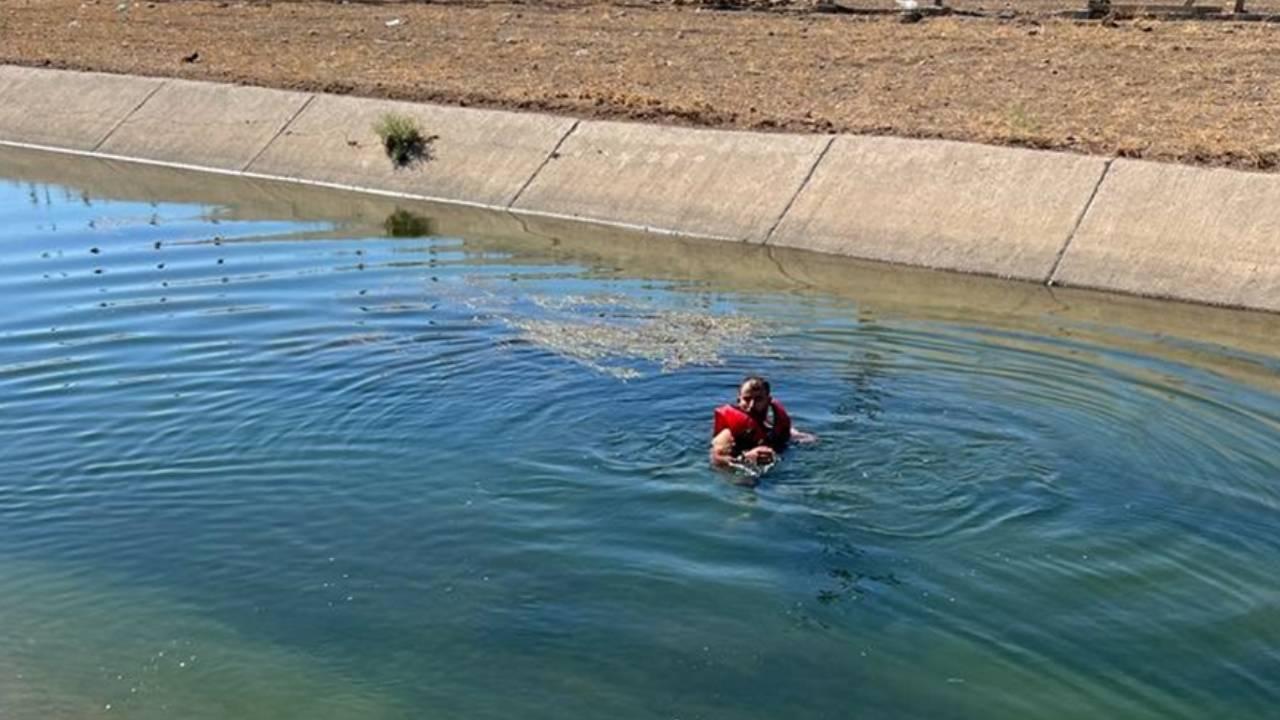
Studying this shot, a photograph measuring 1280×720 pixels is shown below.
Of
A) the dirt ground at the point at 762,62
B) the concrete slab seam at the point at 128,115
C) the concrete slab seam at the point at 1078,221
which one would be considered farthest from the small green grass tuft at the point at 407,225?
the concrete slab seam at the point at 1078,221

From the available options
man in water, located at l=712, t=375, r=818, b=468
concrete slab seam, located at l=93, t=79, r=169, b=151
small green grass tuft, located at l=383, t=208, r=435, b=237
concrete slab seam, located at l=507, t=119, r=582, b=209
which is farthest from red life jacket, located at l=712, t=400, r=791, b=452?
concrete slab seam, located at l=93, t=79, r=169, b=151

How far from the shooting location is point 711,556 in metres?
9.54

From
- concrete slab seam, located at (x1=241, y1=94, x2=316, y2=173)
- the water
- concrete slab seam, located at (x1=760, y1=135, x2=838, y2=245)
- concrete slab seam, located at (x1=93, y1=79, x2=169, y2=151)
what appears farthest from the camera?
concrete slab seam, located at (x1=93, y1=79, x2=169, y2=151)

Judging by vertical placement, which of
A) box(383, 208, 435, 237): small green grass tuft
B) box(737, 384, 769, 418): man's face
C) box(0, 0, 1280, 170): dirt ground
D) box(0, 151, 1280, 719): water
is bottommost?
box(0, 151, 1280, 719): water

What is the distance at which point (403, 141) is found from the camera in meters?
22.2

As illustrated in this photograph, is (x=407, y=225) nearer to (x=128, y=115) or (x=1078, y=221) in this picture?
(x=1078, y=221)

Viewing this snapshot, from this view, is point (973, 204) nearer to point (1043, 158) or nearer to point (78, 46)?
point (1043, 158)

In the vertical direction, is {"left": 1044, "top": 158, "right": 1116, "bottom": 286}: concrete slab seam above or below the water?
above

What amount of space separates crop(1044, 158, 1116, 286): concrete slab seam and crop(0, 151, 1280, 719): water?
49cm

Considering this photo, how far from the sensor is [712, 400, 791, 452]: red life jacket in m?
10.9

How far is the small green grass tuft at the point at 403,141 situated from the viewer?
72.6ft

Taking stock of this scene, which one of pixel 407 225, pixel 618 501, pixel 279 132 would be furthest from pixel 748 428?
pixel 279 132

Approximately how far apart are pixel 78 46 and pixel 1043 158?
1939cm

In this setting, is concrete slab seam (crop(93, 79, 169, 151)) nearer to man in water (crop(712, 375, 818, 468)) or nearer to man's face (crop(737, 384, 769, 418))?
man in water (crop(712, 375, 818, 468))
